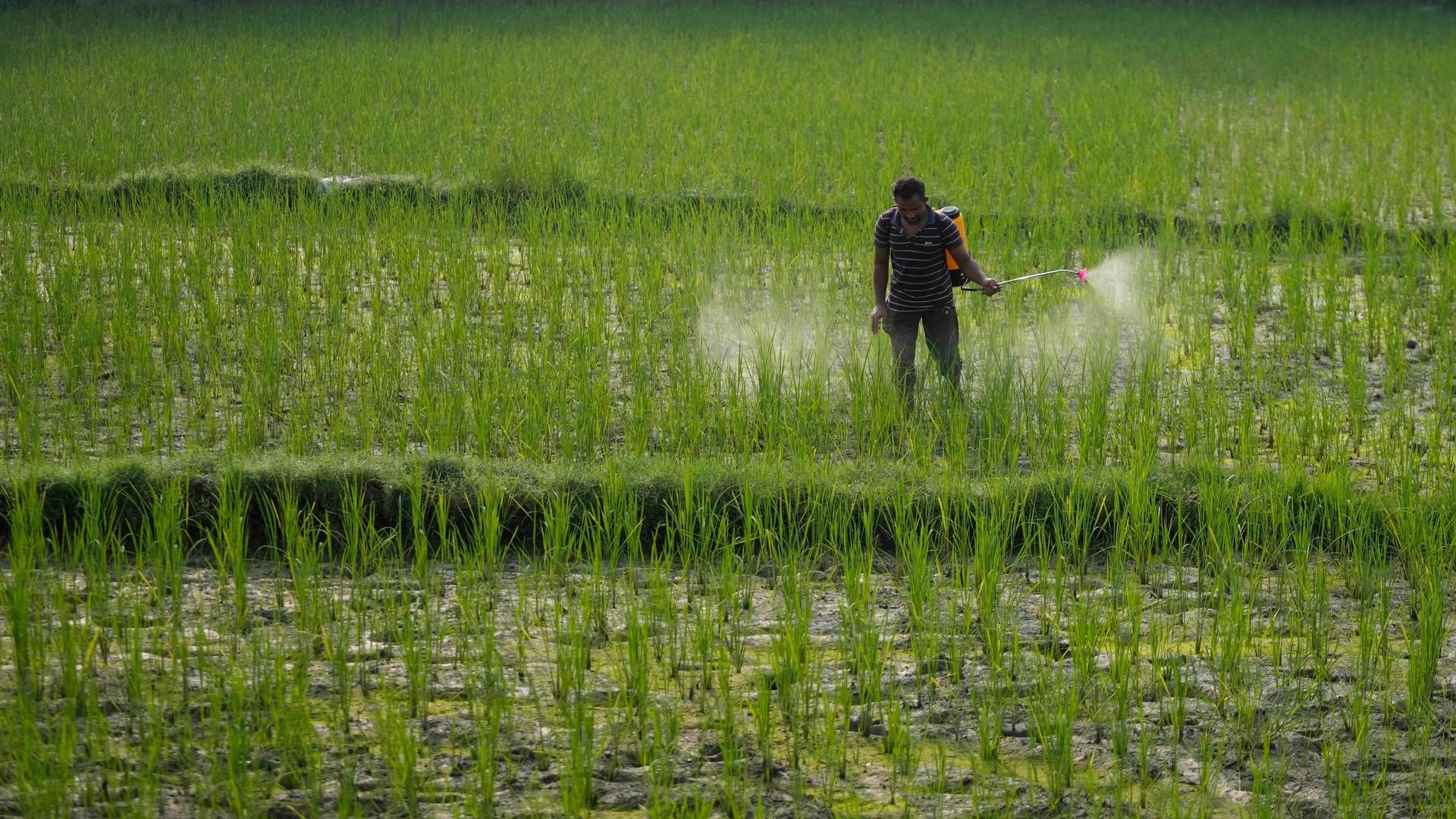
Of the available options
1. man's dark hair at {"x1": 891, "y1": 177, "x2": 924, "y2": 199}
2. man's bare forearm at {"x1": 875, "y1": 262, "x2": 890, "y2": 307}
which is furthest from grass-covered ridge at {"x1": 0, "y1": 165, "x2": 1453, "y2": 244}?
man's dark hair at {"x1": 891, "y1": 177, "x2": 924, "y2": 199}

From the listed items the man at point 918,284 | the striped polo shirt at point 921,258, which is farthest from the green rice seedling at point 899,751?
the striped polo shirt at point 921,258

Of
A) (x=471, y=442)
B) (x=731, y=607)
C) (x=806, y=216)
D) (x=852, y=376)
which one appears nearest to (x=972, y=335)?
(x=852, y=376)

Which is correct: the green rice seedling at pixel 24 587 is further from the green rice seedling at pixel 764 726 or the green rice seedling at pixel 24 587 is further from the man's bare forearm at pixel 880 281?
the man's bare forearm at pixel 880 281

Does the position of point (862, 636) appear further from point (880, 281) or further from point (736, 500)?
point (880, 281)

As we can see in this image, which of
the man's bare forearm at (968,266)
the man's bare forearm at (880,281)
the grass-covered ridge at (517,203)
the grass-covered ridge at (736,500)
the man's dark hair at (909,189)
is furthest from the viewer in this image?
the grass-covered ridge at (517,203)

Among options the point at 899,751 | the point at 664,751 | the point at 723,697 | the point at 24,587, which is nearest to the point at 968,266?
the point at 723,697

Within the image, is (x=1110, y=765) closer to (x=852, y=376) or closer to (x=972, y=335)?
(x=852, y=376)

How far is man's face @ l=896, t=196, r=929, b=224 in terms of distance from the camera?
4.65 m

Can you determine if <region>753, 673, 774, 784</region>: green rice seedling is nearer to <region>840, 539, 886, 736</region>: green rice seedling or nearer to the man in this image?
<region>840, 539, 886, 736</region>: green rice seedling

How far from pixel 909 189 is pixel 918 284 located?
1.36ft

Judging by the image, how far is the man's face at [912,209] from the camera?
4652mm

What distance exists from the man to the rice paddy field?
0.13m

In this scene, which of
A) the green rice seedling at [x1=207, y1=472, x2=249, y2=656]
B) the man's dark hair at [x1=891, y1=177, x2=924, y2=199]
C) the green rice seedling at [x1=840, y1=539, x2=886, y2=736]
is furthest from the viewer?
the man's dark hair at [x1=891, y1=177, x2=924, y2=199]

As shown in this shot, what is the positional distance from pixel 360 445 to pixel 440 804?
205cm
